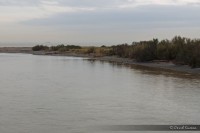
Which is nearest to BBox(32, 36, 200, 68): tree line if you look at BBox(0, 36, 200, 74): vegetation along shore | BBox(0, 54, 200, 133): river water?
BBox(0, 36, 200, 74): vegetation along shore

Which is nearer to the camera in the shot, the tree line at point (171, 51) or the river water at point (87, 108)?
the river water at point (87, 108)

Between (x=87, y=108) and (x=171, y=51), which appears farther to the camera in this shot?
(x=171, y=51)

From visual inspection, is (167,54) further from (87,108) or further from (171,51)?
(87,108)

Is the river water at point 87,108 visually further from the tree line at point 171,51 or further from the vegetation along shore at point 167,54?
the tree line at point 171,51

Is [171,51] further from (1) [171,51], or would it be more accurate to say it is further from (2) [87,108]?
(2) [87,108]

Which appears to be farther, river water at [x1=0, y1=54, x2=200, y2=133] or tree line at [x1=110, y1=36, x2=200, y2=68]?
tree line at [x1=110, y1=36, x2=200, y2=68]

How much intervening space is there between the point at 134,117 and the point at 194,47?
121 ft

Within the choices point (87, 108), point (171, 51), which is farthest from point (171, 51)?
point (87, 108)

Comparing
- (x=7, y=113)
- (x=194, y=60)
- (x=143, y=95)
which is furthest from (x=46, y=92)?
(x=194, y=60)

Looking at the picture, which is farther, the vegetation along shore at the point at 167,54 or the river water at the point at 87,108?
the vegetation along shore at the point at 167,54

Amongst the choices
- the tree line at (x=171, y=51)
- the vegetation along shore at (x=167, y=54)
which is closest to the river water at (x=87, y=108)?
the vegetation along shore at (x=167, y=54)

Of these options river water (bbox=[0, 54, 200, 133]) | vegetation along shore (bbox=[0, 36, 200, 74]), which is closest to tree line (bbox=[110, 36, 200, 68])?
vegetation along shore (bbox=[0, 36, 200, 74])

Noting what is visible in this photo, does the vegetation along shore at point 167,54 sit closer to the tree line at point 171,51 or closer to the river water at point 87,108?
the tree line at point 171,51

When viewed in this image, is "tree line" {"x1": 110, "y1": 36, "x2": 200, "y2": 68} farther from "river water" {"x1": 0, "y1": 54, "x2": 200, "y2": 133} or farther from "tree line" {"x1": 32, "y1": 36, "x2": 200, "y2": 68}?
"river water" {"x1": 0, "y1": 54, "x2": 200, "y2": 133}
